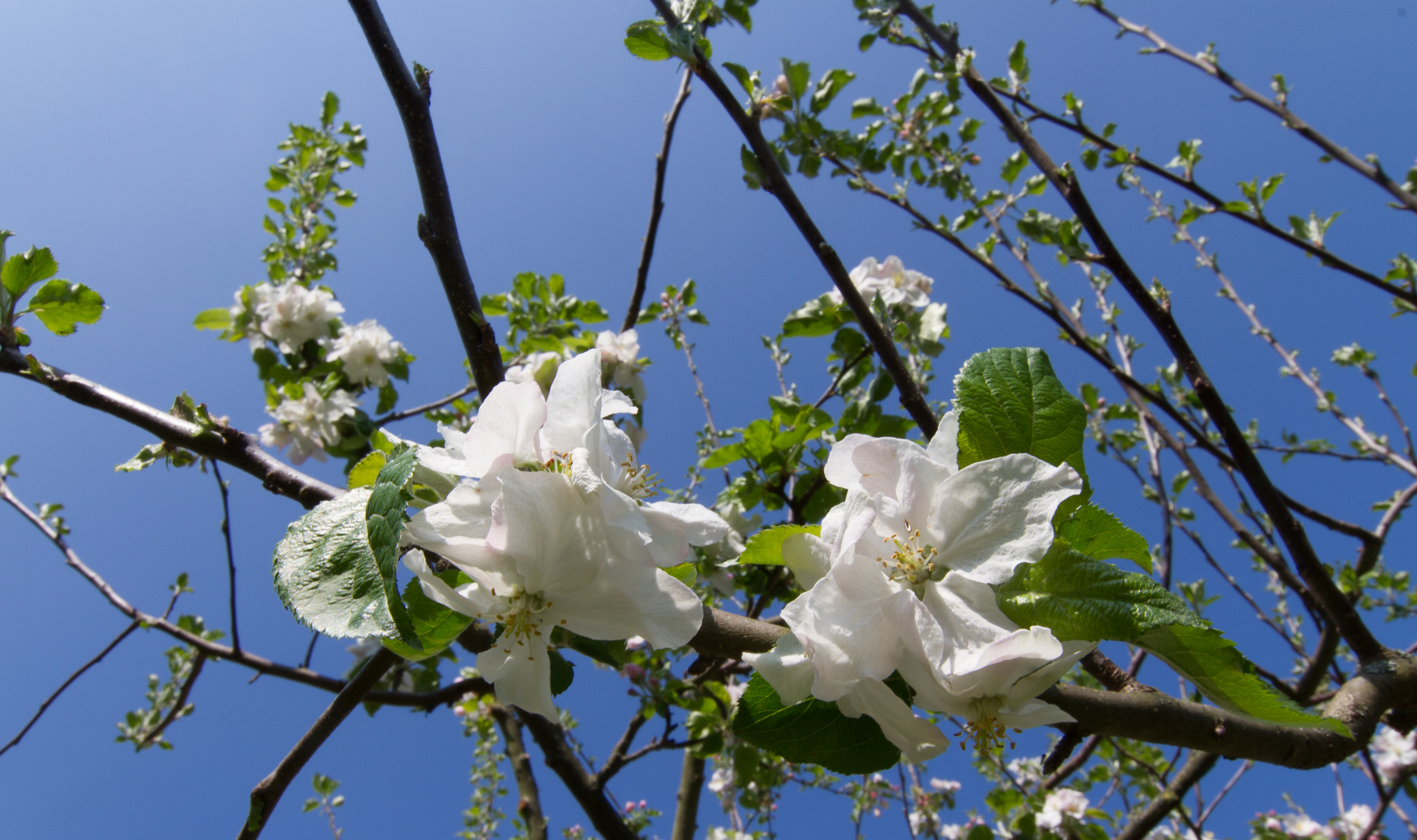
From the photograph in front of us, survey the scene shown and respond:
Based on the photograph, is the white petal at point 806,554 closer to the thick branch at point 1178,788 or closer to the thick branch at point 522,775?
the thick branch at point 1178,788

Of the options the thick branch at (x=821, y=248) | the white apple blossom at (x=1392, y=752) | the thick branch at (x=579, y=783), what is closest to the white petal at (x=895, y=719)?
the thick branch at (x=821, y=248)

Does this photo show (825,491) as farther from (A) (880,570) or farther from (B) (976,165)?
(B) (976,165)

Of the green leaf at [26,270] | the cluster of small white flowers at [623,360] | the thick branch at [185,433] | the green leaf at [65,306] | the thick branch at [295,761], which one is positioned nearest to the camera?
the thick branch at [295,761]

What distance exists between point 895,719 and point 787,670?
0.46 ft

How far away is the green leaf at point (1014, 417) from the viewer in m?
0.92

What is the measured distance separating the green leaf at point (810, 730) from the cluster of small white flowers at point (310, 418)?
2.78 meters

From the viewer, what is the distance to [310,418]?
3.09 meters

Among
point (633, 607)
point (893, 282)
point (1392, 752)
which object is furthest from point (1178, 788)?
point (1392, 752)

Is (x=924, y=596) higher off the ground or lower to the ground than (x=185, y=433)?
lower

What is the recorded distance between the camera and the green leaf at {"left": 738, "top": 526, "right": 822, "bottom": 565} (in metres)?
0.90

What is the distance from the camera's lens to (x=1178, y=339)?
5.66 ft

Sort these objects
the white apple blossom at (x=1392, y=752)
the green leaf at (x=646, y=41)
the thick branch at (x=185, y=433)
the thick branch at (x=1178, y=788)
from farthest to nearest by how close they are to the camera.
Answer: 1. the white apple blossom at (x=1392, y=752)
2. the thick branch at (x=1178, y=788)
3. the green leaf at (x=646, y=41)
4. the thick branch at (x=185, y=433)

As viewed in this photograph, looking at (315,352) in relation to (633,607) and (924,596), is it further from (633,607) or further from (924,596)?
(924,596)

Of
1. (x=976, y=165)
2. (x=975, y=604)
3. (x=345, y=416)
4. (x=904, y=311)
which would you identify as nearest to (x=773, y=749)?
(x=975, y=604)
